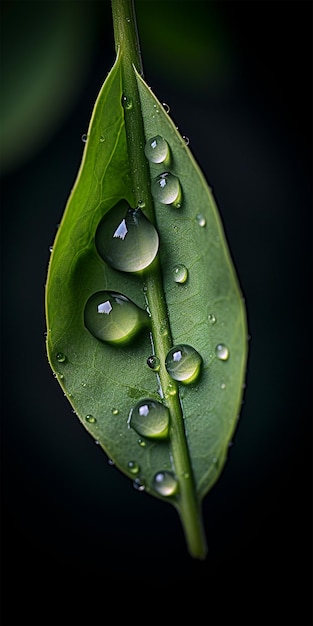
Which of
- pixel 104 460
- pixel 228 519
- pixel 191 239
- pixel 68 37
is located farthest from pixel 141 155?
pixel 228 519

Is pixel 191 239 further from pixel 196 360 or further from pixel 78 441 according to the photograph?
pixel 78 441

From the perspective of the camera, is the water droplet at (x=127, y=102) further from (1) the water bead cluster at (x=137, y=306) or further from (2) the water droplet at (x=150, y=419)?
(2) the water droplet at (x=150, y=419)

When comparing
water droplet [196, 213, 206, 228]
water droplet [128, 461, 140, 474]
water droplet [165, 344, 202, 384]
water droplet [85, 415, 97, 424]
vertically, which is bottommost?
water droplet [128, 461, 140, 474]

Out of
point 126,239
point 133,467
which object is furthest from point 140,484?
point 126,239

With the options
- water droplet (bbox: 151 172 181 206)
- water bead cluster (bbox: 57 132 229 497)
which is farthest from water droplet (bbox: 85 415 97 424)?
water droplet (bbox: 151 172 181 206)

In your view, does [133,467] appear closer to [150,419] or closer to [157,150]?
[150,419]

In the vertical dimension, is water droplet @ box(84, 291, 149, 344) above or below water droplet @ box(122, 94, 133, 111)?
below

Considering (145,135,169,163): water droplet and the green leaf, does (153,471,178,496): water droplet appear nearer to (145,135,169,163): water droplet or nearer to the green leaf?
the green leaf
